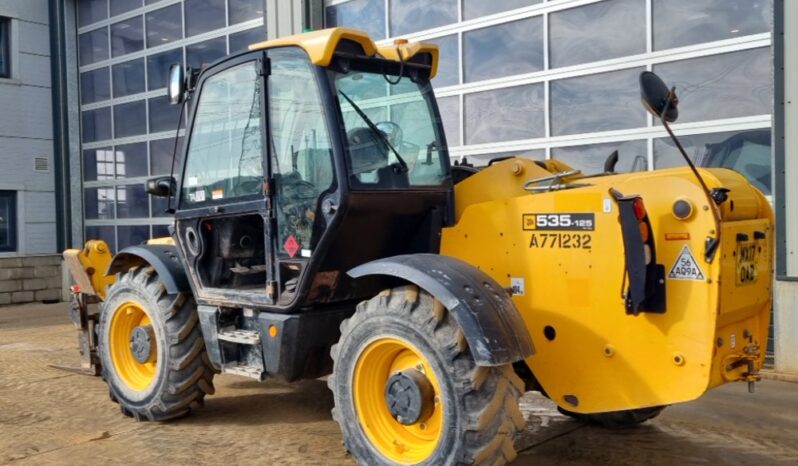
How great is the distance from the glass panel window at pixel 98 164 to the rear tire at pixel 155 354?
352 inches

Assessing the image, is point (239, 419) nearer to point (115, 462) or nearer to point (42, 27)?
point (115, 462)

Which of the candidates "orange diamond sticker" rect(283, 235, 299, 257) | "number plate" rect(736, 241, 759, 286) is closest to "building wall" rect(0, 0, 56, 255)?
"orange diamond sticker" rect(283, 235, 299, 257)

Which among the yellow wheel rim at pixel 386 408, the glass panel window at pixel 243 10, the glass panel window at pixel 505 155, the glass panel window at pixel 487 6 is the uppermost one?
the glass panel window at pixel 243 10

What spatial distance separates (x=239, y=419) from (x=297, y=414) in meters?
0.40

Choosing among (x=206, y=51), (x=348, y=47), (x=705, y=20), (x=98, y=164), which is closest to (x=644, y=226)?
(x=348, y=47)

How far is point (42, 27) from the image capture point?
1448 cm

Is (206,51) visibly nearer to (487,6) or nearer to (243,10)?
(243,10)

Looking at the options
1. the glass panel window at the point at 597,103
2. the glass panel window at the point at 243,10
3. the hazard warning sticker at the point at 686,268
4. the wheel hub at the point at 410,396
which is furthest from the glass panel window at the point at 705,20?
the glass panel window at the point at 243,10

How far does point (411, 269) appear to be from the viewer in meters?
3.91

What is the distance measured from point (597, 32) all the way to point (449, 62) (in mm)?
1870

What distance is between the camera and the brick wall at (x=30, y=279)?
44.4 feet

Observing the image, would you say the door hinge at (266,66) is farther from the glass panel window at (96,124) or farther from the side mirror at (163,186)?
the glass panel window at (96,124)

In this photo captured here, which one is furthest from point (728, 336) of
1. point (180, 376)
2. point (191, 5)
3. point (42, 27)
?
point (42, 27)

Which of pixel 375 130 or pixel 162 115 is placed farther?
pixel 162 115
